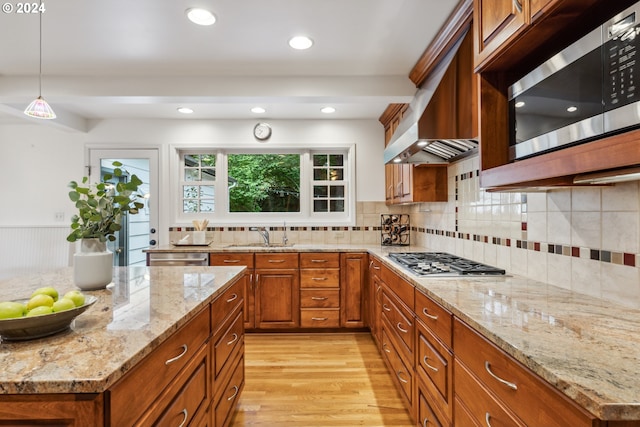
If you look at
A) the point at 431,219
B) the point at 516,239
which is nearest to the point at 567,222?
the point at 516,239

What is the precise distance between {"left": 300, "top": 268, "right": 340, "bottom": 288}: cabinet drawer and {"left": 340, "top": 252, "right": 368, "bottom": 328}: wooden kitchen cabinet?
6cm

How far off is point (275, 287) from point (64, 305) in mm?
2512

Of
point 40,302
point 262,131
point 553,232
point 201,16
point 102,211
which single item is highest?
point 201,16

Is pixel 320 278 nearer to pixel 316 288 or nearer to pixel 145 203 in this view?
pixel 316 288

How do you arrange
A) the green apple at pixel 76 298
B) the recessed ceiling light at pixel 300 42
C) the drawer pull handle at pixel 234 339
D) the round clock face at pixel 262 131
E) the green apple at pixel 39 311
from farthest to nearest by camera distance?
1. the round clock face at pixel 262 131
2. the recessed ceiling light at pixel 300 42
3. the drawer pull handle at pixel 234 339
4. the green apple at pixel 76 298
5. the green apple at pixel 39 311

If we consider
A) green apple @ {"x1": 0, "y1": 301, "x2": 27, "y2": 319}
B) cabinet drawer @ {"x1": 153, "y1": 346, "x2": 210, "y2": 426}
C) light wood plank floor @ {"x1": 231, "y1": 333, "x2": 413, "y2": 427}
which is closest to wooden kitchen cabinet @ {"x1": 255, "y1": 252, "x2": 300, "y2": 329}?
light wood plank floor @ {"x1": 231, "y1": 333, "x2": 413, "y2": 427}

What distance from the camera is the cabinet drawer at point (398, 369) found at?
1.93 metres

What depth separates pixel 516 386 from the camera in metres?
0.90

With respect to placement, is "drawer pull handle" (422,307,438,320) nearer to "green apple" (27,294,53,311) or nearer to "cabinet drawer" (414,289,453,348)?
"cabinet drawer" (414,289,453,348)

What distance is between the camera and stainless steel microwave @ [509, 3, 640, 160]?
2.68 ft

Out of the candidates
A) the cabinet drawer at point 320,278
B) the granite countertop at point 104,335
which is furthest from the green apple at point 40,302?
the cabinet drawer at point 320,278

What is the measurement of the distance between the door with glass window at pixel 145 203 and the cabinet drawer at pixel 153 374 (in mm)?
3112

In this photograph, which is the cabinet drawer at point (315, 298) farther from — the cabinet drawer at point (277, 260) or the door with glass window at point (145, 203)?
the door with glass window at point (145, 203)

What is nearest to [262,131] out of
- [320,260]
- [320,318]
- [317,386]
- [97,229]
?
[320,260]
